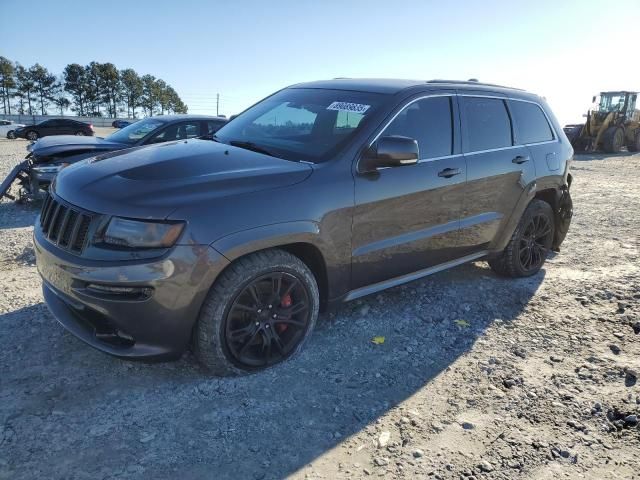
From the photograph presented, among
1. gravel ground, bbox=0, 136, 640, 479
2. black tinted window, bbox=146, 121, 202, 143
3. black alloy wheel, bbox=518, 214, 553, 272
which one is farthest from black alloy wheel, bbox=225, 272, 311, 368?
black tinted window, bbox=146, 121, 202, 143

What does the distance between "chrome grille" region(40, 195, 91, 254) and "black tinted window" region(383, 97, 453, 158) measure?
2.12 m

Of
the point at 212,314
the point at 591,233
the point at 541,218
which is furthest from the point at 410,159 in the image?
the point at 591,233

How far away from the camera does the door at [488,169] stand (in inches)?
163

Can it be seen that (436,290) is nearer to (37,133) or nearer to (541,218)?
(541,218)

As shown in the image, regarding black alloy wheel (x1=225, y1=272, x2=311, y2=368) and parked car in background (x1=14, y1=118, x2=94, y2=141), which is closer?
black alloy wheel (x1=225, y1=272, x2=311, y2=368)

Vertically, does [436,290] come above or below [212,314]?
below

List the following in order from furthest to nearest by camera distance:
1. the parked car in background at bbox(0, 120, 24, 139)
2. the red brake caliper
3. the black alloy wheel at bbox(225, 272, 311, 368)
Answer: the parked car in background at bbox(0, 120, 24, 139) < the red brake caliper < the black alloy wheel at bbox(225, 272, 311, 368)

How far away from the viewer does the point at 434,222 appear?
3867mm

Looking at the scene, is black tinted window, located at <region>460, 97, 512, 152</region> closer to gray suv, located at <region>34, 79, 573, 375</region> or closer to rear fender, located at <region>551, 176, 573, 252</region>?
gray suv, located at <region>34, 79, 573, 375</region>

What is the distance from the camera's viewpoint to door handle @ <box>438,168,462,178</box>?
151 inches

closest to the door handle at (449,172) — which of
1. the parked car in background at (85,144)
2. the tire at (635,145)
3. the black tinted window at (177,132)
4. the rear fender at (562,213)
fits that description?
the rear fender at (562,213)

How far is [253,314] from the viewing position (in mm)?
3082

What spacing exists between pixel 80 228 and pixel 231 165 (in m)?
0.96

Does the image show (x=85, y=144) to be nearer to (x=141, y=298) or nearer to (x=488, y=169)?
(x=141, y=298)
